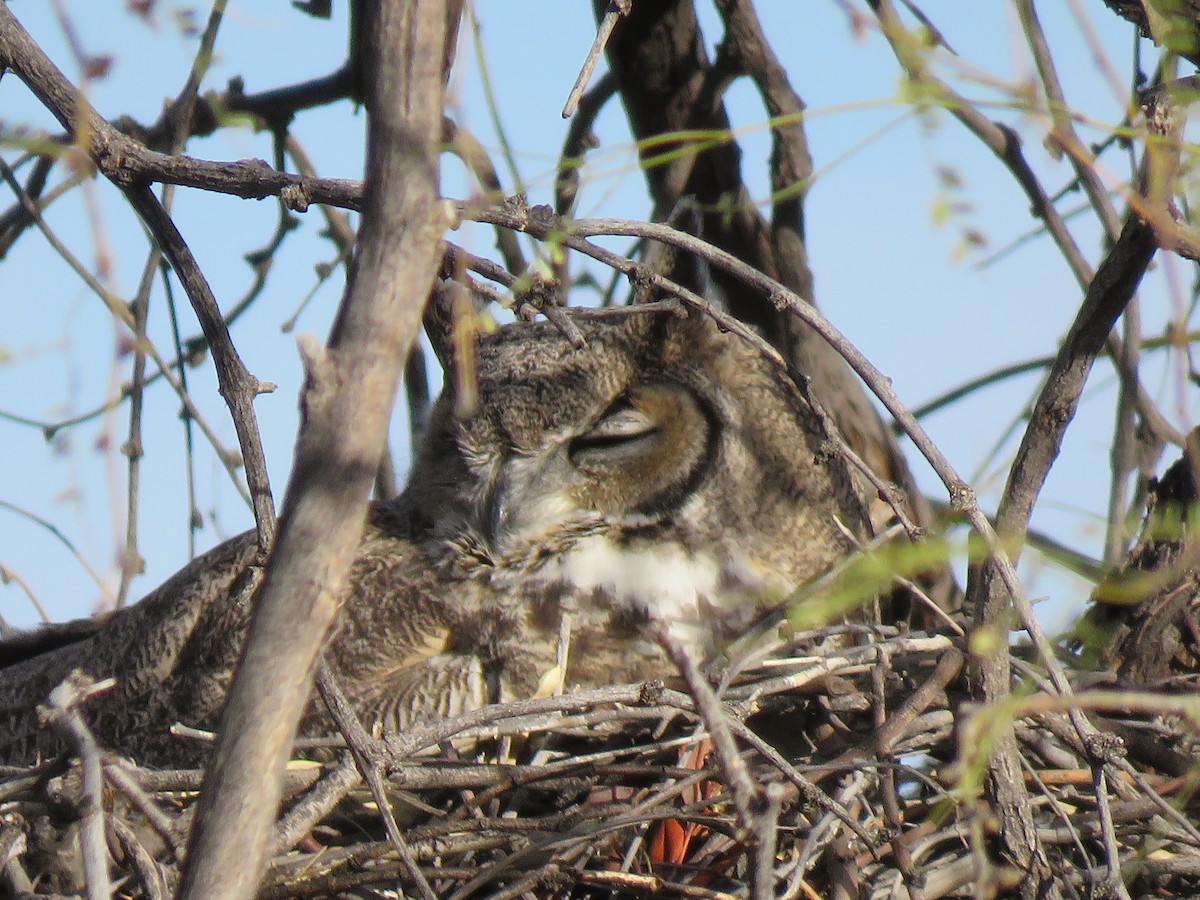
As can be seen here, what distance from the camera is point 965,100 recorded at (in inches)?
47.1

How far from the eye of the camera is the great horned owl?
87.8 inches

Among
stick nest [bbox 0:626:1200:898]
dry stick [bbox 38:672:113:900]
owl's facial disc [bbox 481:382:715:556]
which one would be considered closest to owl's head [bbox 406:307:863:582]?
owl's facial disc [bbox 481:382:715:556]

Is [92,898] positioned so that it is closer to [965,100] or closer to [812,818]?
[965,100]

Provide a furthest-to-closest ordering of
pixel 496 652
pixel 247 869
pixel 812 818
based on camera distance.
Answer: pixel 496 652 < pixel 812 818 < pixel 247 869

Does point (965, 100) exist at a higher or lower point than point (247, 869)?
higher

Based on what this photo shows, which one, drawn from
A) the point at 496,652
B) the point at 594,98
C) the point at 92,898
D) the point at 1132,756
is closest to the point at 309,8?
the point at 594,98

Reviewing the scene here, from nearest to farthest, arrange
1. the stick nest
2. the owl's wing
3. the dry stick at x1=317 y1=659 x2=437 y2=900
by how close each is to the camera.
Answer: the dry stick at x1=317 y1=659 x2=437 y2=900 < the stick nest < the owl's wing

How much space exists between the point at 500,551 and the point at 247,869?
1416 mm

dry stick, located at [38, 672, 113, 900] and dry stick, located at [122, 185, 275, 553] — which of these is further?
dry stick, located at [122, 185, 275, 553]

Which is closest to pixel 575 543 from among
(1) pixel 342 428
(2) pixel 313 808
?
(2) pixel 313 808

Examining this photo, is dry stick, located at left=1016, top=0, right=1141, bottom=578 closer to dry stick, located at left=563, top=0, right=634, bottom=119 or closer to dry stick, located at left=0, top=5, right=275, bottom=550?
dry stick, located at left=563, top=0, right=634, bottom=119

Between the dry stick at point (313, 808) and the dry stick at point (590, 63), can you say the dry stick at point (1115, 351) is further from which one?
the dry stick at point (313, 808)

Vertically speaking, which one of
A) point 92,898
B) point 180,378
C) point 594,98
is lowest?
point 92,898

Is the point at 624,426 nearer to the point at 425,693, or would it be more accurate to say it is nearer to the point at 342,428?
the point at 425,693
